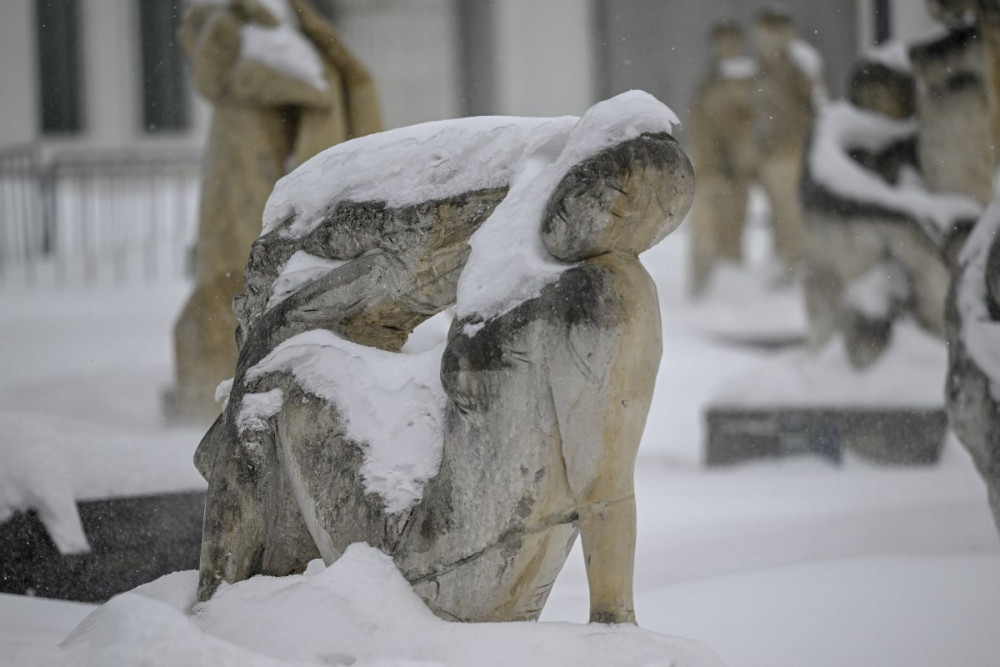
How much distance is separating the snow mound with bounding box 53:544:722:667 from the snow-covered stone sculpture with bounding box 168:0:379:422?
2.91 metres

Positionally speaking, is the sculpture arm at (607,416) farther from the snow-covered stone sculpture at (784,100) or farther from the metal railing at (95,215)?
the metal railing at (95,215)

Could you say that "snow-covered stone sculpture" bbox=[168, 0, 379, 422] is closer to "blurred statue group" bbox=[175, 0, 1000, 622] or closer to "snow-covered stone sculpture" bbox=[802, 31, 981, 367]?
"snow-covered stone sculpture" bbox=[802, 31, 981, 367]

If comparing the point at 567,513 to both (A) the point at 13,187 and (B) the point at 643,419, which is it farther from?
(A) the point at 13,187

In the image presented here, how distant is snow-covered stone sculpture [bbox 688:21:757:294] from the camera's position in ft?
32.1

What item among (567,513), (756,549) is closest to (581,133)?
(567,513)

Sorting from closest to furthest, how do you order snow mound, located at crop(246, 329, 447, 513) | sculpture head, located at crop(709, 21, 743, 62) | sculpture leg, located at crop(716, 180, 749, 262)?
snow mound, located at crop(246, 329, 447, 513), sculpture leg, located at crop(716, 180, 749, 262), sculpture head, located at crop(709, 21, 743, 62)

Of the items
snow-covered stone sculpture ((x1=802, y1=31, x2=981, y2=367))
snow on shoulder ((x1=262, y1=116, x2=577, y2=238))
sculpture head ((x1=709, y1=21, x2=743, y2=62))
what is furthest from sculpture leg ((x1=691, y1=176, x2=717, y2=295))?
snow on shoulder ((x1=262, y1=116, x2=577, y2=238))

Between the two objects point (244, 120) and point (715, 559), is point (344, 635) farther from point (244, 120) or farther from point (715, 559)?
point (244, 120)

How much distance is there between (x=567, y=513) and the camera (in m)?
1.91

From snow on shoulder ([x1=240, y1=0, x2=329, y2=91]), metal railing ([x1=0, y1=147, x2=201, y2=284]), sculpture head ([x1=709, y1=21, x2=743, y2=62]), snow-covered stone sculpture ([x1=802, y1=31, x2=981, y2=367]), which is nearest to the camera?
snow on shoulder ([x1=240, y1=0, x2=329, y2=91])

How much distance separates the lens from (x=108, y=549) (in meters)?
3.07

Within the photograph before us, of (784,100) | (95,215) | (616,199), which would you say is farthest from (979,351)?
(95,215)

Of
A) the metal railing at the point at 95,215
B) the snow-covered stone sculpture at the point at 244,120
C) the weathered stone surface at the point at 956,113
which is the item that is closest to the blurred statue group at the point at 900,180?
the weathered stone surface at the point at 956,113

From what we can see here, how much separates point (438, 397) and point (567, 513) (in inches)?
10.6
